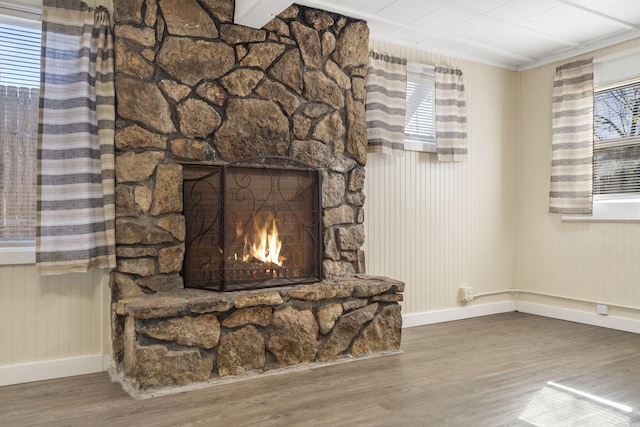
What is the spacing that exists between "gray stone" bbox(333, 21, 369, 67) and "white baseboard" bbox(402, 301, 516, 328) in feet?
6.89

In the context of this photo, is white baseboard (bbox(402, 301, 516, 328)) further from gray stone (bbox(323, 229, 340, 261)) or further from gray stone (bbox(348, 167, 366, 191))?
gray stone (bbox(348, 167, 366, 191))

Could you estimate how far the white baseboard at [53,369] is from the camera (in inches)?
108

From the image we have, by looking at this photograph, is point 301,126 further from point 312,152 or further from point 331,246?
point 331,246

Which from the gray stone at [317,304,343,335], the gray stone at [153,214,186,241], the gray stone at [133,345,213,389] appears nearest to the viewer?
the gray stone at [133,345,213,389]

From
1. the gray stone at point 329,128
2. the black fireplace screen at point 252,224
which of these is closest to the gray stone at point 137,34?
the black fireplace screen at point 252,224

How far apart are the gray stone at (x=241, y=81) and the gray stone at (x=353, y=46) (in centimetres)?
67

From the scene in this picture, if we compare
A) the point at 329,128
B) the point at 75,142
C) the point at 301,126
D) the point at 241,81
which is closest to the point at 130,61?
the point at 75,142

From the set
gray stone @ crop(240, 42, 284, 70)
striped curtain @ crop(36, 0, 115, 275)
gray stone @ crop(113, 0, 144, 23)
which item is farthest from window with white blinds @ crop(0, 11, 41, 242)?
gray stone @ crop(240, 42, 284, 70)

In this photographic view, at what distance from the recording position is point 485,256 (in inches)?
186

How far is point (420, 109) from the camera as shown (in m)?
4.31

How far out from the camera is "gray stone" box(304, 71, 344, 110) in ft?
11.3

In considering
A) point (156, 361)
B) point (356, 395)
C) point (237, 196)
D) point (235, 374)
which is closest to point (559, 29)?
point (237, 196)

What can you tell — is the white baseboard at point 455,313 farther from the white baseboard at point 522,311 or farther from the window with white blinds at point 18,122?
the window with white blinds at point 18,122

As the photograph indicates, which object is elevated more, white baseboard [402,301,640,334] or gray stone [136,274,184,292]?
gray stone [136,274,184,292]
